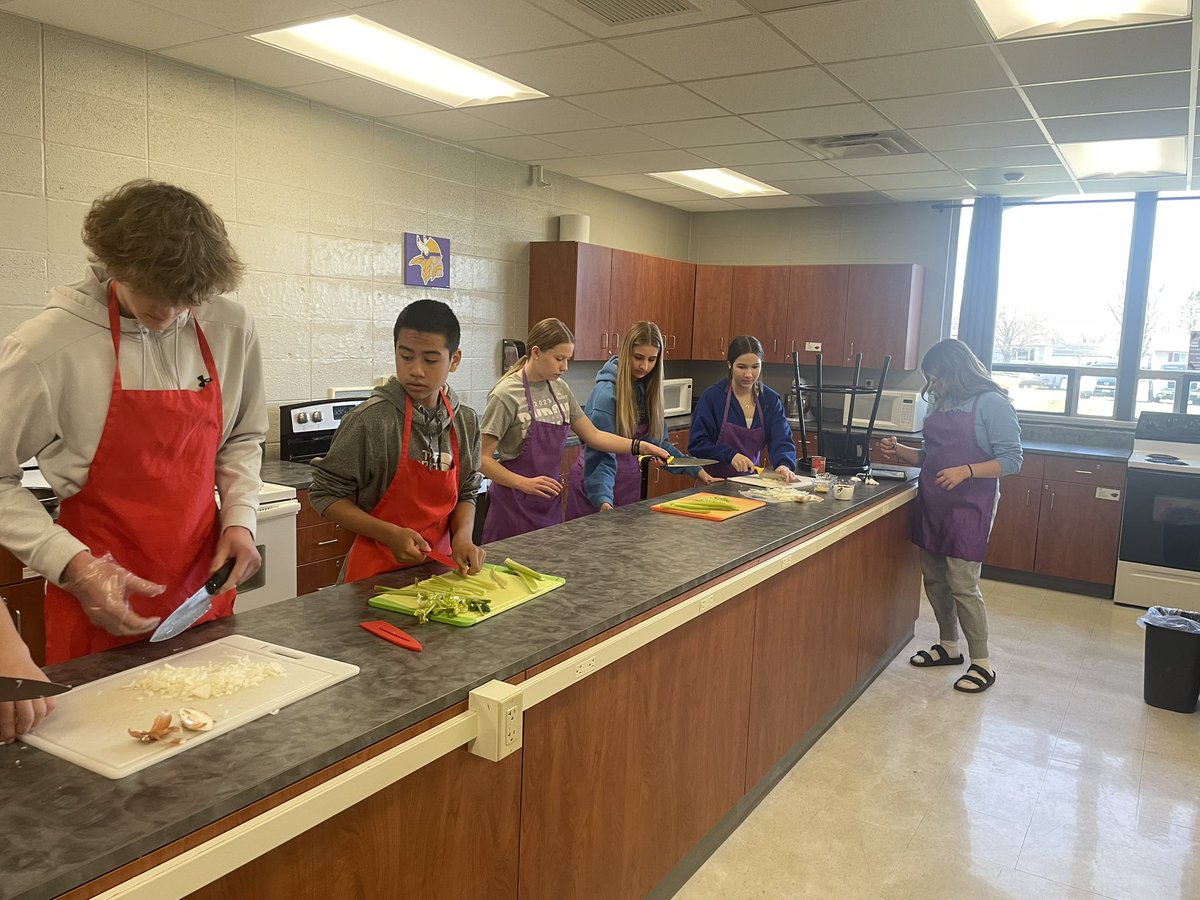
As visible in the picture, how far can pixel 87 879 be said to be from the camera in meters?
0.93

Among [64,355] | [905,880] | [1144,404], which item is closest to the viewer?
[64,355]

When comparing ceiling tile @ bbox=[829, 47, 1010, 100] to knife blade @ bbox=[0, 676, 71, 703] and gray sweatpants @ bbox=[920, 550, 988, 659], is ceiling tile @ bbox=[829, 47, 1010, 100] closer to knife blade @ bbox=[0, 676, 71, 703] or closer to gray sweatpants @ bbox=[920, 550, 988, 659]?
gray sweatpants @ bbox=[920, 550, 988, 659]

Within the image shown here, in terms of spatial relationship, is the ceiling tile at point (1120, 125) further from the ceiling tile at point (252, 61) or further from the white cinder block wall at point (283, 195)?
the ceiling tile at point (252, 61)

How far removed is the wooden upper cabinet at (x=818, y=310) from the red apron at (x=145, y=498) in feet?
18.5

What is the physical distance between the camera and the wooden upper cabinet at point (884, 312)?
21.5 ft

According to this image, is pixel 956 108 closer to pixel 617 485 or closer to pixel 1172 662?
pixel 617 485

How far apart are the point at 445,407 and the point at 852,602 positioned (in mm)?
2155

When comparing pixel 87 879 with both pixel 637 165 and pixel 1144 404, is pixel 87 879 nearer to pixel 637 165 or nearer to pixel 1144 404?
pixel 637 165

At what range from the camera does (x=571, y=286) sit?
582cm

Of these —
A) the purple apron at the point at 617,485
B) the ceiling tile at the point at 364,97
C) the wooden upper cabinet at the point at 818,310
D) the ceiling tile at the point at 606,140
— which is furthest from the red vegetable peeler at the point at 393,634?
the wooden upper cabinet at the point at 818,310

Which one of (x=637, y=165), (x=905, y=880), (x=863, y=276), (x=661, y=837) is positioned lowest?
(x=905, y=880)

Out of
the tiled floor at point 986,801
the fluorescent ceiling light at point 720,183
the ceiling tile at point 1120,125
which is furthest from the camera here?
the fluorescent ceiling light at point 720,183

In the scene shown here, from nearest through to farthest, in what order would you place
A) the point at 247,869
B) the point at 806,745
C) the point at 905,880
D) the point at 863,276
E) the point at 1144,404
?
the point at 247,869
the point at 905,880
the point at 806,745
the point at 1144,404
the point at 863,276

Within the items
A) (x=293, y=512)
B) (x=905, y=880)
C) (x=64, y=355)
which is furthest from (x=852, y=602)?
(x=64, y=355)
